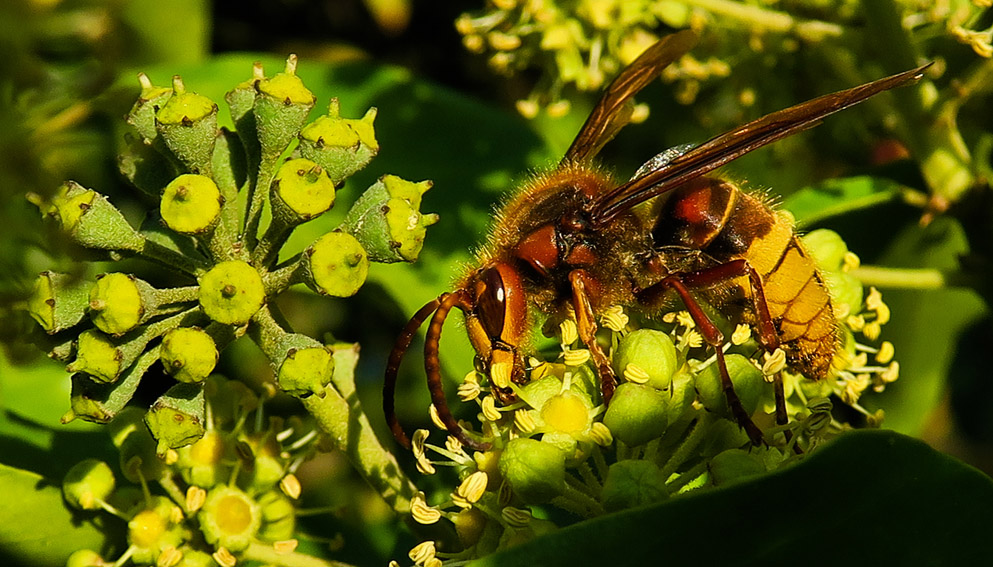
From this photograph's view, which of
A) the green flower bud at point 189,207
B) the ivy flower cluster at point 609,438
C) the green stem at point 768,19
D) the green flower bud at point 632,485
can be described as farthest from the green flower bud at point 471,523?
the green stem at point 768,19

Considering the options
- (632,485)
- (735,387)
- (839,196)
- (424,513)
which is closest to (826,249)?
(839,196)

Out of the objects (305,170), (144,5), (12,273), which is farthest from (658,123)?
(12,273)

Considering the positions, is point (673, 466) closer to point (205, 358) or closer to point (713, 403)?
point (713, 403)

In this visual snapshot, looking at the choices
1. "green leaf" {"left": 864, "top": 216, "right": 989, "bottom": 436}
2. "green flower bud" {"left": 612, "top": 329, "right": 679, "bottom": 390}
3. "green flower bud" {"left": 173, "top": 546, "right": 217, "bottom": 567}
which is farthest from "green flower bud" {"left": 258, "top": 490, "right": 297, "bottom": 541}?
"green leaf" {"left": 864, "top": 216, "right": 989, "bottom": 436}

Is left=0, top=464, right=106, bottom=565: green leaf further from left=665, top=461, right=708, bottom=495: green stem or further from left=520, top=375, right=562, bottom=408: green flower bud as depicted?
left=665, top=461, right=708, bottom=495: green stem

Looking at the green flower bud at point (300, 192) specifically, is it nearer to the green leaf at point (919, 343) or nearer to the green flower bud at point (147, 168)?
the green flower bud at point (147, 168)

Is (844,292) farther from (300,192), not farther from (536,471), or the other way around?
(300,192)
